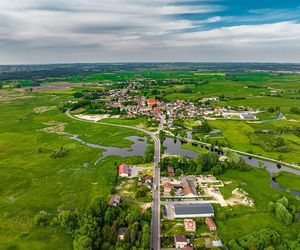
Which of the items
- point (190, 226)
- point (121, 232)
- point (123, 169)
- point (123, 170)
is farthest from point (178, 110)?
point (121, 232)

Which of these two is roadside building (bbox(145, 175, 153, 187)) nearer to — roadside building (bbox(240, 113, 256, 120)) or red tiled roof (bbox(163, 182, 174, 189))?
red tiled roof (bbox(163, 182, 174, 189))

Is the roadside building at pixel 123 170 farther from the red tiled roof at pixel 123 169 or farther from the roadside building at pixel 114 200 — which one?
the roadside building at pixel 114 200

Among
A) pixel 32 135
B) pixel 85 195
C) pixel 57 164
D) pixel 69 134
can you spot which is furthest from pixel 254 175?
pixel 32 135

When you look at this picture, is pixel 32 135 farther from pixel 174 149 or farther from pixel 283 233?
pixel 283 233

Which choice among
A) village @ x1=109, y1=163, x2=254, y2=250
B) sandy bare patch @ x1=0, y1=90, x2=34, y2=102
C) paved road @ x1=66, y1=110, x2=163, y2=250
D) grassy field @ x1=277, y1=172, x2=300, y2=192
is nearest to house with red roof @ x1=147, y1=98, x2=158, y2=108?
paved road @ x1=66, y1=110, x2=163, y2=250

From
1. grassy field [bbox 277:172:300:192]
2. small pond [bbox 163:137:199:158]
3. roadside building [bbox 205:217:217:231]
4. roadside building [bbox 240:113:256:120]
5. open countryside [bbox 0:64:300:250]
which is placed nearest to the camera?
open countryside [bbox 0:64:300:250]

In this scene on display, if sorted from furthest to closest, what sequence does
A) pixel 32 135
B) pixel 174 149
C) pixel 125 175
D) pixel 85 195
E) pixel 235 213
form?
pixel 32 135
pixel 174 149
pixel 125 175
pixel 85 195
pixel 235 213

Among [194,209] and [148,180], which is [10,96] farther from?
[194,209]

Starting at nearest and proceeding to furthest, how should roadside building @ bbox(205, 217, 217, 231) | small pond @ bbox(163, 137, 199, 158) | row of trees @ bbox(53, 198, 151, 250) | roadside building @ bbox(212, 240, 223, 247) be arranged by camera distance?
row of trees @ bbox(53, 198, 151, 250), roadside building @ bbox(212, 240, 223, 247), roadside building @ bbox(205, 217, 217, 231), small pond @ bbox(163, 137, 199, 158)
